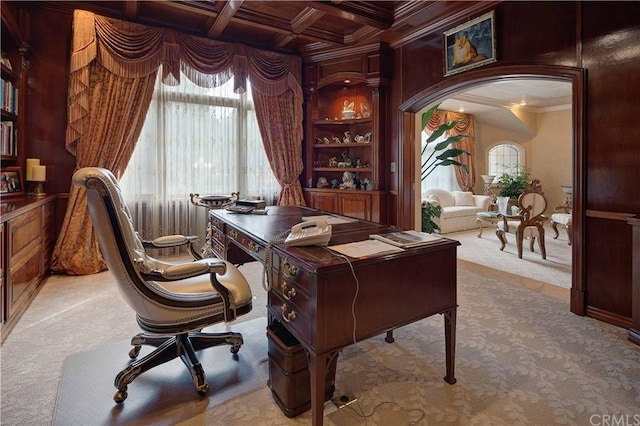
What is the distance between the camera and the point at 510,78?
3.14m

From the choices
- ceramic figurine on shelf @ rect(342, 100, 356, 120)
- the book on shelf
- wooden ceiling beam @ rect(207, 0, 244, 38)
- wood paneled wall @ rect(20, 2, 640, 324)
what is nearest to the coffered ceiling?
wooden ceiling beam @ rect(207, 0, 244, 38)

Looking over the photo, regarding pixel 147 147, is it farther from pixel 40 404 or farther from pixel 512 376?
pixel 512 376

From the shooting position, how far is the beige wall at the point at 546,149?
7965 mm

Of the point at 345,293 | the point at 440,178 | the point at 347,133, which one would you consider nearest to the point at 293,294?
the point at 345,293

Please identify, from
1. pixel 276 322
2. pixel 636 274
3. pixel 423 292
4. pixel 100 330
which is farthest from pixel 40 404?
pixel 636 274

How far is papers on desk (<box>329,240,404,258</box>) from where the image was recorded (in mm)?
1437

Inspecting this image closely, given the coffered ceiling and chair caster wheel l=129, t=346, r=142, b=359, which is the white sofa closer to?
the coffered ceiling

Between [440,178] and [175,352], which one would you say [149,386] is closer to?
[175,352]

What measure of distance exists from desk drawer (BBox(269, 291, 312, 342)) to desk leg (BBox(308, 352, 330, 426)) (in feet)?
0.29

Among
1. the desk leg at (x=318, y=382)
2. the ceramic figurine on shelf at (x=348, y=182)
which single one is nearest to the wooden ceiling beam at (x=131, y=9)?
the ceramic figurine on shelf at (x=348, y=182)

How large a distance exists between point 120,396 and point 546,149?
9.72 metres

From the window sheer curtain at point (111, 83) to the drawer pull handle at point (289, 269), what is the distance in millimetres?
3204

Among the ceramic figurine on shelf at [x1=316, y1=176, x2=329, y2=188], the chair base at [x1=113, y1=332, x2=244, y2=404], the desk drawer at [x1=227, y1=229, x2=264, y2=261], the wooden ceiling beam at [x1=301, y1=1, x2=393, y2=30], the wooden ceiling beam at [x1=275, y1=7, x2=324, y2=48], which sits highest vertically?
the wooden ceiling beam at [x1=275, y1=7, x2=324, y2=48]

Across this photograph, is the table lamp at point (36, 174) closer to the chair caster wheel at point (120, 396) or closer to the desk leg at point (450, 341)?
the chair caster wheel at point (120, 396)
